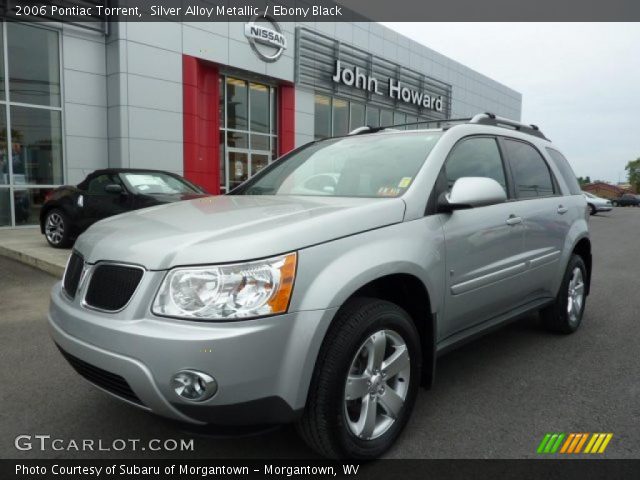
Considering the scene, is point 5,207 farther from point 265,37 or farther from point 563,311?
point 563,311

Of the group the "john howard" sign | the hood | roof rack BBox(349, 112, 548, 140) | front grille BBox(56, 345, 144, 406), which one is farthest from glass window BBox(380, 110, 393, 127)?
front grille BBox(56, 345, 144, 406)

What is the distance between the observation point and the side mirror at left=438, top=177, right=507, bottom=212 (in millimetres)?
2777

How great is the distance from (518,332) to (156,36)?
12667mm

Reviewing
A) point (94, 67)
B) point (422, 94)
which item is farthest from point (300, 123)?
point (422, 94)

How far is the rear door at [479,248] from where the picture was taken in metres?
2.90

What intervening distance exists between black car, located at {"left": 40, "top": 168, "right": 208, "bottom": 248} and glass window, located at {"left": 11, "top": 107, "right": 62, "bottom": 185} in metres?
4.36

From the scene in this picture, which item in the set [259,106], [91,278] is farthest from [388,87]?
[91,278]

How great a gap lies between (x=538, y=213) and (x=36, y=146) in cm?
1245

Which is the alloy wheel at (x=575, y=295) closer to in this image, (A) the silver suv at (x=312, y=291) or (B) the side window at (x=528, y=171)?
(B) the side window at (x=528, y=171)

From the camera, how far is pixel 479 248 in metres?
3.09

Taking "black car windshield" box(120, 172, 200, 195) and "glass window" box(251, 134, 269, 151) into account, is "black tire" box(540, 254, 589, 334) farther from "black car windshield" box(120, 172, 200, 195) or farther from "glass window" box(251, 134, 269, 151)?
"glass window" box(251, 134, 269, 151)

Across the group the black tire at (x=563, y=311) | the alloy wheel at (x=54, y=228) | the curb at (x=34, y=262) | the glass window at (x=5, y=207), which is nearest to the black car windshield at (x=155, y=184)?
the alloy wheel at (x=54, y=228)

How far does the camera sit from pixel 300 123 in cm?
1870

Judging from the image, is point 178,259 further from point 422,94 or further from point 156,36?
point 422,94
